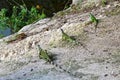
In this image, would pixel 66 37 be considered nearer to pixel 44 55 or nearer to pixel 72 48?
pixel 72 48

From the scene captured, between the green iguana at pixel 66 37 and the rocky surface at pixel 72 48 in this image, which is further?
the green iguana at pixel 66 37

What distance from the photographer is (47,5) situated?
6.03 metres

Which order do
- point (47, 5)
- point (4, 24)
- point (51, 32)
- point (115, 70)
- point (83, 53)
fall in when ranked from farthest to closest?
point (47, 5)
point (4, 24)
point (51, 32)
point (83, 53)
point (115, 70)

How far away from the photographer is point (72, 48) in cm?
353

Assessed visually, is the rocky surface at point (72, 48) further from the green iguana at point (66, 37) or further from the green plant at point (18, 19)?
the green plant at point (18, 19)

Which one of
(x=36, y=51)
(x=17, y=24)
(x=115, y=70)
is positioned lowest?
(x=115, y=70)

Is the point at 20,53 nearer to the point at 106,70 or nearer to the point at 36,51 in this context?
the point at 36,51

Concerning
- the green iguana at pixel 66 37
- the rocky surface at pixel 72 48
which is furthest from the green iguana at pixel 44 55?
the green iguana at pixel 66 37

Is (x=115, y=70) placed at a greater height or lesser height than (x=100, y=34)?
lesser

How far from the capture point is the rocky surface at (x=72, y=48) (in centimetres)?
313

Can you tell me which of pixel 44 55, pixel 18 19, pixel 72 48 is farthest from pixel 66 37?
pixel 18 19

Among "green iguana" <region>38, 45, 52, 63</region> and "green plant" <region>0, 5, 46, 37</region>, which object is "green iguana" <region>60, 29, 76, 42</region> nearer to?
"green iguana" <region>38, 45, 52, 63</region>

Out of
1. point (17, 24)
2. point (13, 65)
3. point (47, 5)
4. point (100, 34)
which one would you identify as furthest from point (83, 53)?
point (47, 5)

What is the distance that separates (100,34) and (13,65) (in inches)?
31.5
